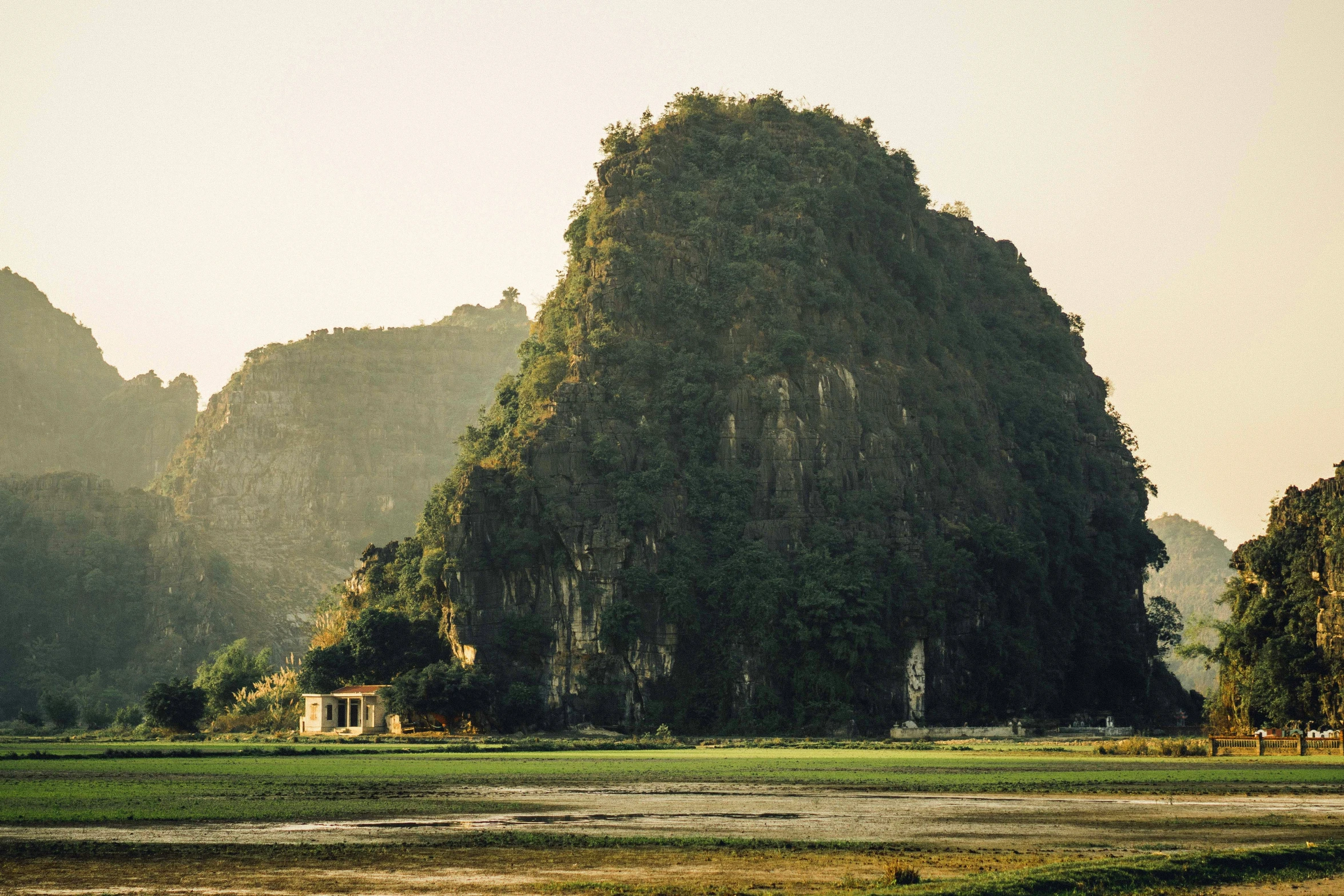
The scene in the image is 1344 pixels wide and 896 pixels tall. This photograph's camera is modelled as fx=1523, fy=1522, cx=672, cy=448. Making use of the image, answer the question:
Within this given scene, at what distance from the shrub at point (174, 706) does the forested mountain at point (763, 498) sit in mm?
9727

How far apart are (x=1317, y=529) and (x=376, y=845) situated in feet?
212

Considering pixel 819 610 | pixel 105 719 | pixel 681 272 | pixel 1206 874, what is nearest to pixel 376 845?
pixel 1206 874

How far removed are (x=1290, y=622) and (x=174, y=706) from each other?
228ft

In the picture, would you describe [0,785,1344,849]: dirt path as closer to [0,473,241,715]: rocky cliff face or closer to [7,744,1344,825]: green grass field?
[7,744,1344,825]: green grass field

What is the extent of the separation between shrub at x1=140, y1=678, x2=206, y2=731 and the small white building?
8274 millimetres

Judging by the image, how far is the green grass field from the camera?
33.4 m

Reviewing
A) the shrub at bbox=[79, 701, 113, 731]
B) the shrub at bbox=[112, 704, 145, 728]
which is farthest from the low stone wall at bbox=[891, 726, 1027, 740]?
the shrub at bbox=[79, 701, 113, 731]

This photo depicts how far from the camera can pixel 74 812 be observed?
31531 mm

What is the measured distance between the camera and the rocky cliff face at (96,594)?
178 metres

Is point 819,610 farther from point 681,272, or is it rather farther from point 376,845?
point 376,845

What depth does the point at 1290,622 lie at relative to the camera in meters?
78.3

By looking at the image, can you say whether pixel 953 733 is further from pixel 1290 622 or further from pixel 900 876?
pixel 900 876

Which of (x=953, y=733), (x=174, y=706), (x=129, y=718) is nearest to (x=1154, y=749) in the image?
(x=953, y=733)

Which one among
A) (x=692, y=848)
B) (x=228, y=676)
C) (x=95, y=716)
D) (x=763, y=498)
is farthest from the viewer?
(x=95, y=716)
